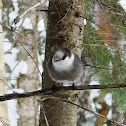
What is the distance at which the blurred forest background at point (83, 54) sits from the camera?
1.89m

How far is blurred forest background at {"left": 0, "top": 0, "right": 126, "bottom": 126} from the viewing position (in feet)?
6.21

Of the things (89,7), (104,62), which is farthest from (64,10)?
(104,62)

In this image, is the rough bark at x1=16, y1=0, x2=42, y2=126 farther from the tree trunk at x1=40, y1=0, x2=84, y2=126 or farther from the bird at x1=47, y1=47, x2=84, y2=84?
the bird at x1=47, y1=47, x2=84, y2=84

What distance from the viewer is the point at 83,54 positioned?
90.7 inches

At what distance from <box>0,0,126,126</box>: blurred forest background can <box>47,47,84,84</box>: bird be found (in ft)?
0.30

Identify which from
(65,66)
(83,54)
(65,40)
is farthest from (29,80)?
(65,66)

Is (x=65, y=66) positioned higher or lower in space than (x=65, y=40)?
lower

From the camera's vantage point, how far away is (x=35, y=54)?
3.89 meters

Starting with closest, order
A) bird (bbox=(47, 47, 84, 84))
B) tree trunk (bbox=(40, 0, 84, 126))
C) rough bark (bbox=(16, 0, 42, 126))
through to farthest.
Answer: bird (bbox=(47, 47, 84, 84)) < tree trunk (bbox=(40, 0, 84, 126)) < rough bark (bbox=(16, 0, 42, 126))

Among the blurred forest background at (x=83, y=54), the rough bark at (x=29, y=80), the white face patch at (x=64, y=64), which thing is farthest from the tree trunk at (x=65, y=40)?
the rough bark at (x=29, y=80)

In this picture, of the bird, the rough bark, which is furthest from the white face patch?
the rough bark

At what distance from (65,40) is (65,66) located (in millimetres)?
248

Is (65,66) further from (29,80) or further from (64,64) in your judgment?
(29,80)

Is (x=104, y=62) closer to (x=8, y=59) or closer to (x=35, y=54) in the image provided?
(x=35, y=54)
